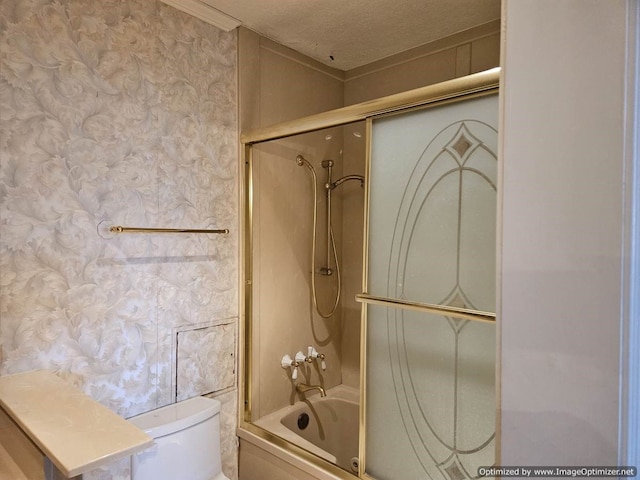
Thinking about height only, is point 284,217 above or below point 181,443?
above

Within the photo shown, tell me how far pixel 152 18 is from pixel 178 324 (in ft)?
4.26

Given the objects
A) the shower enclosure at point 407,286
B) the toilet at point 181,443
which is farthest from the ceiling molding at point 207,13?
the toilet at point 181,443

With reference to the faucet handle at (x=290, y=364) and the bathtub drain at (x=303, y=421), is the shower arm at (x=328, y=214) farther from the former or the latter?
the bathtub drain at (x=303, y=421)

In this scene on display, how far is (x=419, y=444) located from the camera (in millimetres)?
1455

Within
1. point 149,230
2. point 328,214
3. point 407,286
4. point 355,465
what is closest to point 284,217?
point 328,214

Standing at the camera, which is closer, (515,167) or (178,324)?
(515,167)

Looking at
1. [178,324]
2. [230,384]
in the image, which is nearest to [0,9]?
[178,324]

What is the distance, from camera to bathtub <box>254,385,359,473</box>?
6.77 feet

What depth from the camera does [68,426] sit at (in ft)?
2.98

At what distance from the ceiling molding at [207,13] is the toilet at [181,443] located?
5.64 feet

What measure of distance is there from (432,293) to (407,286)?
10 centimetres

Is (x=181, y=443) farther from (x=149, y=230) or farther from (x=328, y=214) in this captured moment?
(x=328, y=214)

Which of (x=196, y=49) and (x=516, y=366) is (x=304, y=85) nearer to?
(x=196, y=49)

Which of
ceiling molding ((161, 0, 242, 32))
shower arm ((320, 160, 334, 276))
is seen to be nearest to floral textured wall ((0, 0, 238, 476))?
ceiling molding ((161, 0, 242, 32))
